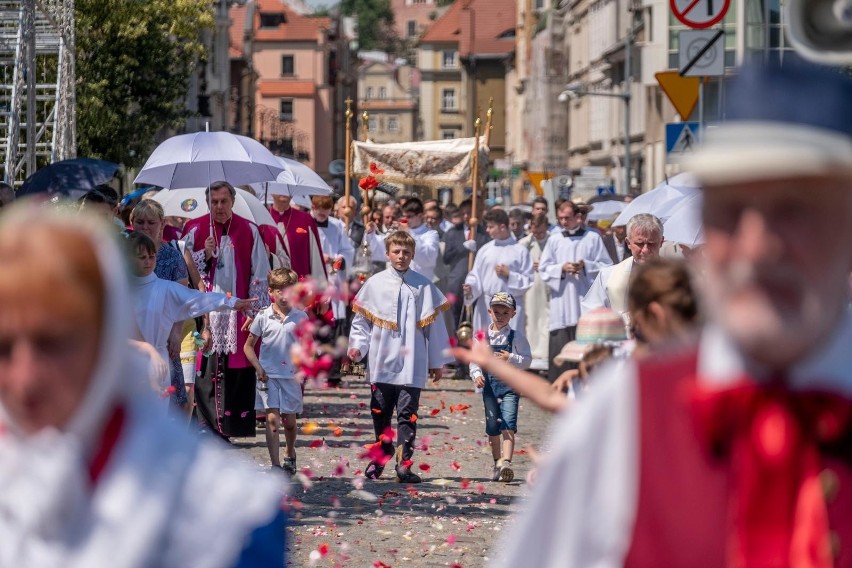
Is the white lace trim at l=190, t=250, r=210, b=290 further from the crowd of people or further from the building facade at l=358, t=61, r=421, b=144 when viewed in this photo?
the building facade at l=358, t=61, r=421, b=144

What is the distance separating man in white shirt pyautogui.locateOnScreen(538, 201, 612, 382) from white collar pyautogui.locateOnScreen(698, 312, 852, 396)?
1517 cm

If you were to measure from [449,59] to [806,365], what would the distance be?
13079 centimetres

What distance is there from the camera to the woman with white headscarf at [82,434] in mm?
2225

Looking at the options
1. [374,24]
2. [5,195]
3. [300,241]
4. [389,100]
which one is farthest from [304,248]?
[374,24]

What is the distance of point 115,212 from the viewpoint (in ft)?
34.8

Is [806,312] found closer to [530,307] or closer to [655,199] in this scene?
[655,199]

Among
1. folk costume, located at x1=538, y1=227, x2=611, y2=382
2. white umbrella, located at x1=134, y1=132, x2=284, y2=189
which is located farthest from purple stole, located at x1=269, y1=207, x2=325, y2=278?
folk costume, located at x1=538, y1=227, x2=611, y2=382

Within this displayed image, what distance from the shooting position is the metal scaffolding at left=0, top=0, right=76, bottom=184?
1491cm

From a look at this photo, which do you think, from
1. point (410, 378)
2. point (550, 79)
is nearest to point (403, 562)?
point (410, 378)

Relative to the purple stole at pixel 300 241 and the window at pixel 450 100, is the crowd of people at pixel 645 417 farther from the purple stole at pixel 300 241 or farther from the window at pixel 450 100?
the window at pixel 450 100

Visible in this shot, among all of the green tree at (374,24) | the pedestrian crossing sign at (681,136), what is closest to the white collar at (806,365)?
the pedestrian crossing sign at (681,136)

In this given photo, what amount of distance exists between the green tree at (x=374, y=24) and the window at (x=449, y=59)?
35209mm

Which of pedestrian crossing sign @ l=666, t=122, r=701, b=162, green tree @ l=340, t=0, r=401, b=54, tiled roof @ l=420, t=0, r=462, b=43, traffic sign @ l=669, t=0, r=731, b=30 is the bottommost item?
pedestrian crossing sign @ l=666, t=122, r=701, b=162

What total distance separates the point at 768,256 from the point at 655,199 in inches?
495
